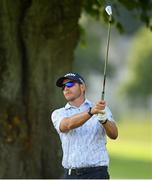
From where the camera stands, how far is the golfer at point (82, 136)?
9.11 meters

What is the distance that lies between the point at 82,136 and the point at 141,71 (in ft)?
242

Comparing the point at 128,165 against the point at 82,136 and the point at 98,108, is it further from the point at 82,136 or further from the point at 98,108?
the point at 98,108

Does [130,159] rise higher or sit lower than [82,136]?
higher

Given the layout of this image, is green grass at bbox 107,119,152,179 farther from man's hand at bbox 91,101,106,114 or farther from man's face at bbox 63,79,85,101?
man's hand at bbox 91,101,106,114

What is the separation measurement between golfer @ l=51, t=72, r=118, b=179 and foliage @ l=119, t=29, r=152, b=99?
6658 centimetres

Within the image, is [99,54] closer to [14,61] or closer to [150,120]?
[150,120]

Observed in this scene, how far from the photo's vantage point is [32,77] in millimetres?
13422

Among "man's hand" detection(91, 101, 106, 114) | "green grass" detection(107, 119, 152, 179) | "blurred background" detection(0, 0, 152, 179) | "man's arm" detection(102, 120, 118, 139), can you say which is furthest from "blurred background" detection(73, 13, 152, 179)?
"man's hand" detection(91, 101, 106, 114)

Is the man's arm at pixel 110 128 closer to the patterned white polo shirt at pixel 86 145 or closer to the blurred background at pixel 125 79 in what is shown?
the patterned white polo shirt at pixel 86 145

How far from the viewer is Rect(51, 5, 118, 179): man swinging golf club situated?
29.9 ft

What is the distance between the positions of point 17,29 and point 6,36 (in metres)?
0.43

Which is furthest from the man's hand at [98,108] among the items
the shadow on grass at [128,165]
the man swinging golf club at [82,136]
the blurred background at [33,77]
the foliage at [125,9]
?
the shadow on grass at [128,165]

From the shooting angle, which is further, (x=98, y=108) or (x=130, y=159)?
(x=130, y=159)

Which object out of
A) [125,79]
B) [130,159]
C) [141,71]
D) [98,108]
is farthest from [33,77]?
[125,79]
